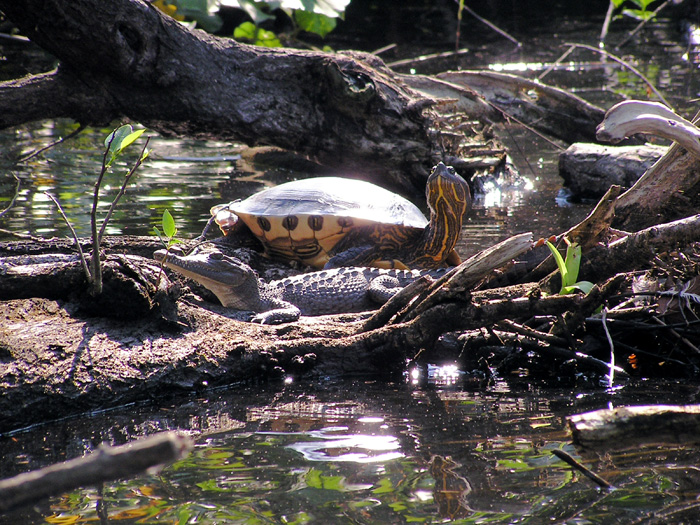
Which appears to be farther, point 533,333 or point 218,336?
point 218,336

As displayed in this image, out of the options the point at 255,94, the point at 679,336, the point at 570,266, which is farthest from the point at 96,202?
the point at 255,94

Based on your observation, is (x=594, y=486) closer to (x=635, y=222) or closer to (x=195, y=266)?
(x=635, y=222)

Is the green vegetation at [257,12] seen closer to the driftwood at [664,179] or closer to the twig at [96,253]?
the driftwood at [664,179]

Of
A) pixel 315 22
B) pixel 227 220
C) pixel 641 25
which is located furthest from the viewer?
pixel 641 25

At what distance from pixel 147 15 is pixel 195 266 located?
3042 mm

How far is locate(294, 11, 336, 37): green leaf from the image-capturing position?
12203 millimetres

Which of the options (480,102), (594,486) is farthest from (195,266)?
(480,102)

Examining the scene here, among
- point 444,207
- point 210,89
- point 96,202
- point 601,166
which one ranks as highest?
point 210,89

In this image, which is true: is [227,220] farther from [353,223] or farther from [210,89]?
[210,89]

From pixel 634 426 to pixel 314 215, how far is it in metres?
3.98

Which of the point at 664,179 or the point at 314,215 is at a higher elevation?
the point at 664,179

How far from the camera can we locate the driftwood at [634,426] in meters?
1.74

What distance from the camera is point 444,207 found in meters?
5.48

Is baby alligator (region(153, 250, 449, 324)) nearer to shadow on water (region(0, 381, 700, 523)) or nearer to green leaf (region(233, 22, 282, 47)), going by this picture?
shadow on water (region(0, 381, 700, 523))
